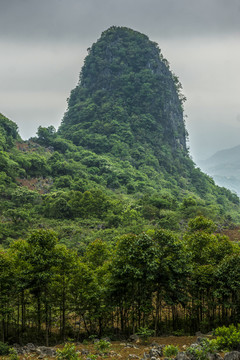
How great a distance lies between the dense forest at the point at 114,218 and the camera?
18.9 m

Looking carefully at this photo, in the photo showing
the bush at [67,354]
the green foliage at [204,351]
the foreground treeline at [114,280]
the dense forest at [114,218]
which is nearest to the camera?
the green foliage at [204,351]

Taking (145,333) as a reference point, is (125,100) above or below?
above

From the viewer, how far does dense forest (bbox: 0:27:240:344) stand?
18875 mm

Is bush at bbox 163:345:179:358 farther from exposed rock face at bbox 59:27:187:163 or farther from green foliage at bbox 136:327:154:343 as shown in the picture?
exposed rock face at bbox 59:27:187:163

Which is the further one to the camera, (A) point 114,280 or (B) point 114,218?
(B) point 114,218

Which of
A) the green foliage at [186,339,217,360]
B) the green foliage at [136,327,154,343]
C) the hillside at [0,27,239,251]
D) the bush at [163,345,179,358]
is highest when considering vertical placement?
the hillside at [0,27,239,251]

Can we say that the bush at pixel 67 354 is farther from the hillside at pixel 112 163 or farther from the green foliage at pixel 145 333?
the hillside at pixel 112 163

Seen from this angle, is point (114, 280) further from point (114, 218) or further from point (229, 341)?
point (114, 218)

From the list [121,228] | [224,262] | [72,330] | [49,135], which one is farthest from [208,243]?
[49,135]

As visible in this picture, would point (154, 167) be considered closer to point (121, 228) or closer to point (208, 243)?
point (121, 228)

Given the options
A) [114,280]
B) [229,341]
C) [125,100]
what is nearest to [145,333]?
[114,280]

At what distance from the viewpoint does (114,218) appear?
44656 millimetres

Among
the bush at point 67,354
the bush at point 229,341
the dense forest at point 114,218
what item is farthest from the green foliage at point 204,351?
the dense forest at point 114,218

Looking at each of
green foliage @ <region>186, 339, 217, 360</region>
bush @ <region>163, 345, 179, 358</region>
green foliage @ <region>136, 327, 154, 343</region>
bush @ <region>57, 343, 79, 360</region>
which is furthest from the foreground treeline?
green foliage @ <region>186, 339, 217, 360</region>
